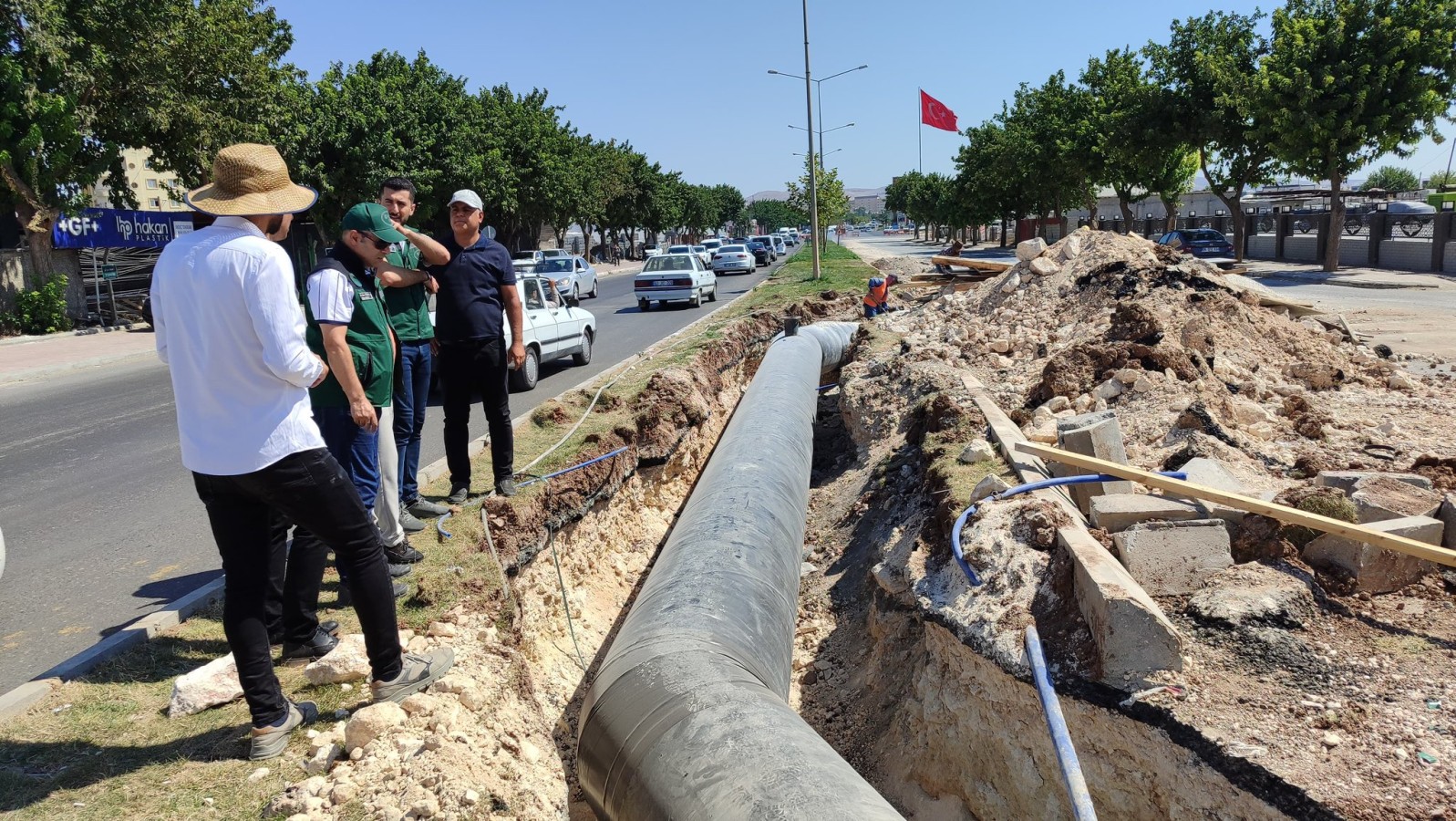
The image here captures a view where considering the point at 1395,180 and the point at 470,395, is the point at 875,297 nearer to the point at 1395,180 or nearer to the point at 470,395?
the point at 470,395

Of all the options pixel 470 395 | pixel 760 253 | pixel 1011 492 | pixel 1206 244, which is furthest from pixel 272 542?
pixel 760 253

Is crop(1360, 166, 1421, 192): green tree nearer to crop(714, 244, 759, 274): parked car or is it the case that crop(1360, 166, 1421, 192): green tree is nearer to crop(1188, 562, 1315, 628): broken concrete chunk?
crop(714, 244, 759, 274): parked car

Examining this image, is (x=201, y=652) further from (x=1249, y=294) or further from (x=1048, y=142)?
(x=1048, y=142)

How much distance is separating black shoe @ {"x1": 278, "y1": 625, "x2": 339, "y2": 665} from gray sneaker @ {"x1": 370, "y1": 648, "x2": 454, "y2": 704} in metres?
0.42

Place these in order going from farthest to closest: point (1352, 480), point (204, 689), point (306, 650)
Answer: point (1352, 480) → point (306, 650) → point (204, 689)

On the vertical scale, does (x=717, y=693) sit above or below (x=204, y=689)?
above

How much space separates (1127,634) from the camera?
339cm

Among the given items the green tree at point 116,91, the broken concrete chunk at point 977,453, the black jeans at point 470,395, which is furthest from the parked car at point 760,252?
the black jeans at point 470,395

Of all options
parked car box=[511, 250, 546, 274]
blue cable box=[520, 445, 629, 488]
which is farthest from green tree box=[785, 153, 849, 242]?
blue cable box=[520, 445, 629, 488]

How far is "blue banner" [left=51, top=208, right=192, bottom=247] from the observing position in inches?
811

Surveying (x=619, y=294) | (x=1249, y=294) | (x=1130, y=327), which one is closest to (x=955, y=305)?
(x=1249, y=294)

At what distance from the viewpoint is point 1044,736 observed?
11.8 ft

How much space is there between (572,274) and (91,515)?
69.5 ft

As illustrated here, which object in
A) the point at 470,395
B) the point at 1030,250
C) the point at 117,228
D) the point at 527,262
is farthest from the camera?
the point at 527,262
